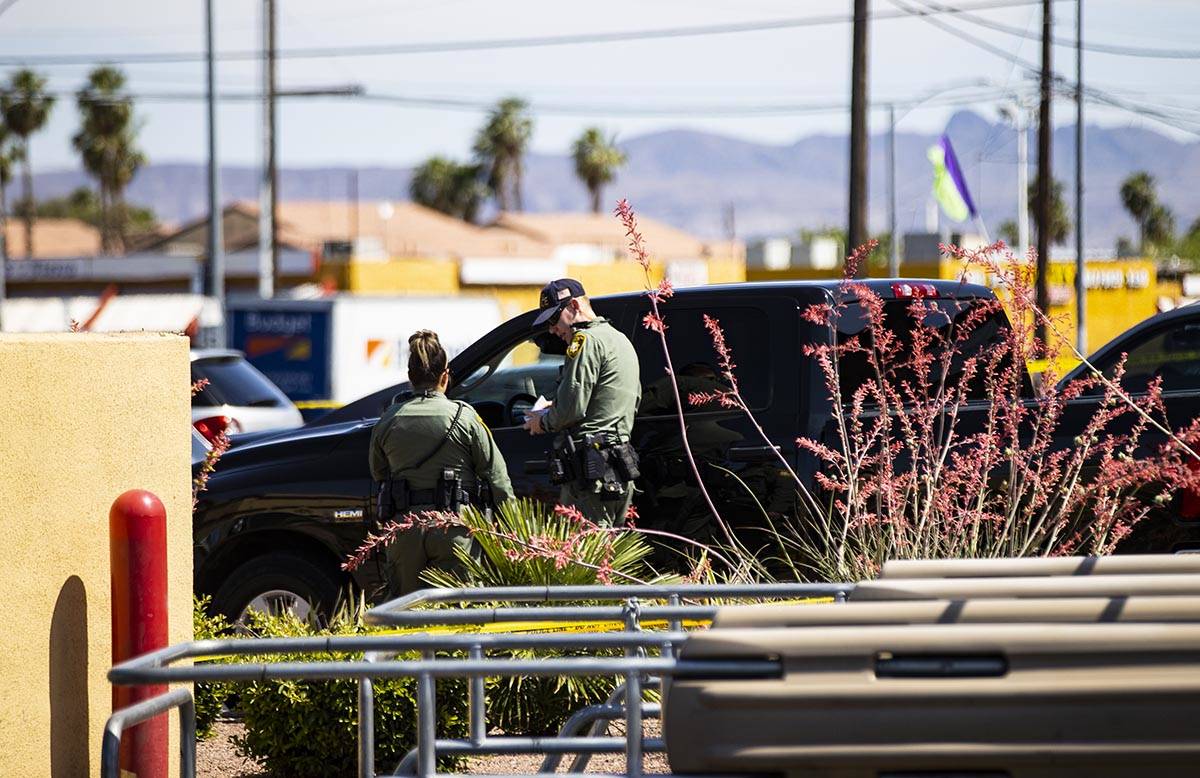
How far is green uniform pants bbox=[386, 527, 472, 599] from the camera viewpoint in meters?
6.76

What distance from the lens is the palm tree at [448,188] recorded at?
107750 mm

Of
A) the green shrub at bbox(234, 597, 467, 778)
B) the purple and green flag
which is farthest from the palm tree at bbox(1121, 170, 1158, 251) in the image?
the green shrub at bbox(234, 597, 467, 778)

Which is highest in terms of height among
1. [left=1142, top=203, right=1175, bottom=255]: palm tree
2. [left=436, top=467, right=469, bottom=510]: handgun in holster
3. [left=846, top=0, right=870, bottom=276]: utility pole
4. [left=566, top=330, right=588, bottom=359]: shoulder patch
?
[left=1142, top=203, right=1175, bottom=255]: palm tree

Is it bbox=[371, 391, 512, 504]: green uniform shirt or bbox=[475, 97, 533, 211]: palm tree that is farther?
bbox=[475, 97, 533, 211]: palm tree

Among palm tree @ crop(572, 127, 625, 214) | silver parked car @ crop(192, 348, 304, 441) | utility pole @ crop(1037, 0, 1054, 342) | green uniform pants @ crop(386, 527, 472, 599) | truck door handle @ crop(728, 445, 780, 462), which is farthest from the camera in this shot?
palm tree @ crop(572, 127, 625, 214)

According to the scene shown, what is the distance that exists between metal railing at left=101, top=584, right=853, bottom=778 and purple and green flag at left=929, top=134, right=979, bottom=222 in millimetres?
35300

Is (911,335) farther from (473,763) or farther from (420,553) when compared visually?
(473,763)

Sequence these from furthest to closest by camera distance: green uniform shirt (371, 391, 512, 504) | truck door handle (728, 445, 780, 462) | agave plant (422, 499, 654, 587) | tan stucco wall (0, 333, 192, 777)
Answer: truck door handle (728, 445, 780, 462) → green uniform shirt (371, 391, 512, 504) → agave plant (422, 499, 654, 587) → tan stucco wall (0, 333, 192, 777)

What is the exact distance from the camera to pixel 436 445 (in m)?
6.87

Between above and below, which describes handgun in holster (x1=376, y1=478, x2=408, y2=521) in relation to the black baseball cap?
below

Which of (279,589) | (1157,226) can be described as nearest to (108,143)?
(1157,226)

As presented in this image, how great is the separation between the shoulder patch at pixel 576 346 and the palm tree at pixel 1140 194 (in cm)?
10915

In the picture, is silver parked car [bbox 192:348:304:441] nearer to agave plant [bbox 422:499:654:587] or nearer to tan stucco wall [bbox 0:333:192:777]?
agave plant [bbox 422:499:654:587]

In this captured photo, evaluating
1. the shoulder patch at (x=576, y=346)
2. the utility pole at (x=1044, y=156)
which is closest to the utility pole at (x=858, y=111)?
the utility pole at (x=1044, y=156)
